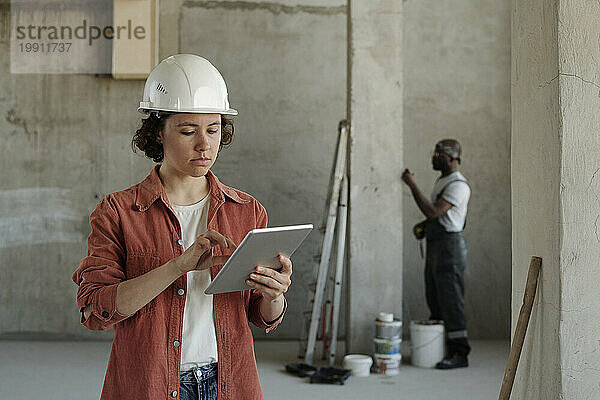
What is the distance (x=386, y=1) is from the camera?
591 cm

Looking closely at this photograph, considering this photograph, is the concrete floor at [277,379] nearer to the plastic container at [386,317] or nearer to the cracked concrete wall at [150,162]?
the plastic container at [386,317]

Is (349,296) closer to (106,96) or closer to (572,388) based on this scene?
(106,96)

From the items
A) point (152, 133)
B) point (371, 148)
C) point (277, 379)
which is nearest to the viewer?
point (152, 133)

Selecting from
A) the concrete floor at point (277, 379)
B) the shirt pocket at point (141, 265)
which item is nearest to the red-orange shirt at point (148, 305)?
the shirt pocket at point (141, 265)

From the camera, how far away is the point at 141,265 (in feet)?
6.24

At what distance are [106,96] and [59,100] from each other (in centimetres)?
45

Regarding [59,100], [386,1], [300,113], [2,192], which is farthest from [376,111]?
[2,192]

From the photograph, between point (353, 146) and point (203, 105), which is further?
point (353, 146)

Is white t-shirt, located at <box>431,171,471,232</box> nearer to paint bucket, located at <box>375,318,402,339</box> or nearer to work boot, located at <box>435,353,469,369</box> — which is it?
paint bucket, located at <box>375,318,402,339</box>

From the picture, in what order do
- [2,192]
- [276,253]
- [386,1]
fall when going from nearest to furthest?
[276,253]
[386,1]
[2,192]

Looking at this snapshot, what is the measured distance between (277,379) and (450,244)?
5.57ft

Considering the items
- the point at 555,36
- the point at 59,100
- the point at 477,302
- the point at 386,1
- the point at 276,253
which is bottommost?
the point at 477,302

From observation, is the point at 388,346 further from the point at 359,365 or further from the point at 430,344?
Answer: the point at 430,344

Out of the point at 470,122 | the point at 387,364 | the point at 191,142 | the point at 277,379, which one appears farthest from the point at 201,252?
the point at 470,122
